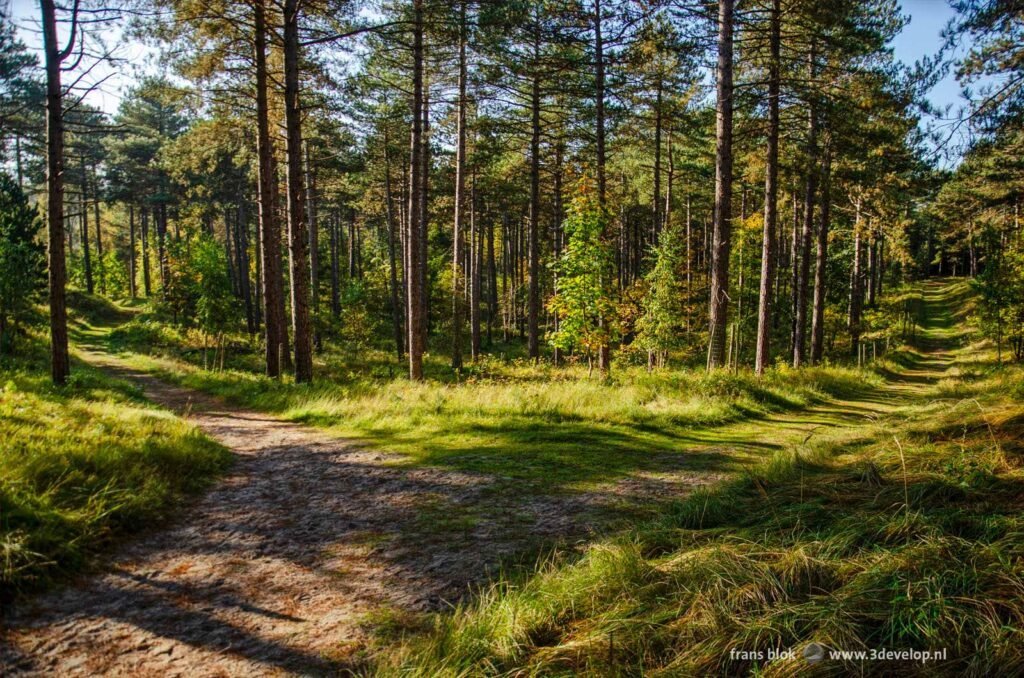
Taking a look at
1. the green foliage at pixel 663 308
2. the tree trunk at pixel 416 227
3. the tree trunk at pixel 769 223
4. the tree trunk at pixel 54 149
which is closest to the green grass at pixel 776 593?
the tree trunk at pixel 416 227

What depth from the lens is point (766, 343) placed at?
1523cm

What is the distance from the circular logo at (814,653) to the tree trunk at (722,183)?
34.3 ft

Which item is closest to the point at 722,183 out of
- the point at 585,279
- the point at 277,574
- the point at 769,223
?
the point at 769,223

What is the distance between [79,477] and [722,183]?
11.8m

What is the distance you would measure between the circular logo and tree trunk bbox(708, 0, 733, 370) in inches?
412

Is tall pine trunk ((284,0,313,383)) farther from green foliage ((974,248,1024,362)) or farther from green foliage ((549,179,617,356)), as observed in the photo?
green foliage ((974,248,1024,362))

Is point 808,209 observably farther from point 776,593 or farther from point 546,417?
point 776,593

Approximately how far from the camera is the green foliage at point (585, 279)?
1452cm

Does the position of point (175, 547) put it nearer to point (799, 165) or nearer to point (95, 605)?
point (95, 605)

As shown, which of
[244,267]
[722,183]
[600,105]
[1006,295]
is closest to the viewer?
[722,183]

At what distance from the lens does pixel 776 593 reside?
263 cm

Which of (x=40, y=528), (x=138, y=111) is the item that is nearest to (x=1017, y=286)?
(x=40, y=528)

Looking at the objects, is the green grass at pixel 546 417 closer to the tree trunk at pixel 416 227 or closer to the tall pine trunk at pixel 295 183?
the tall pine trunk at pixel 295 183

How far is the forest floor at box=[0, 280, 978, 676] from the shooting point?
2873mm
